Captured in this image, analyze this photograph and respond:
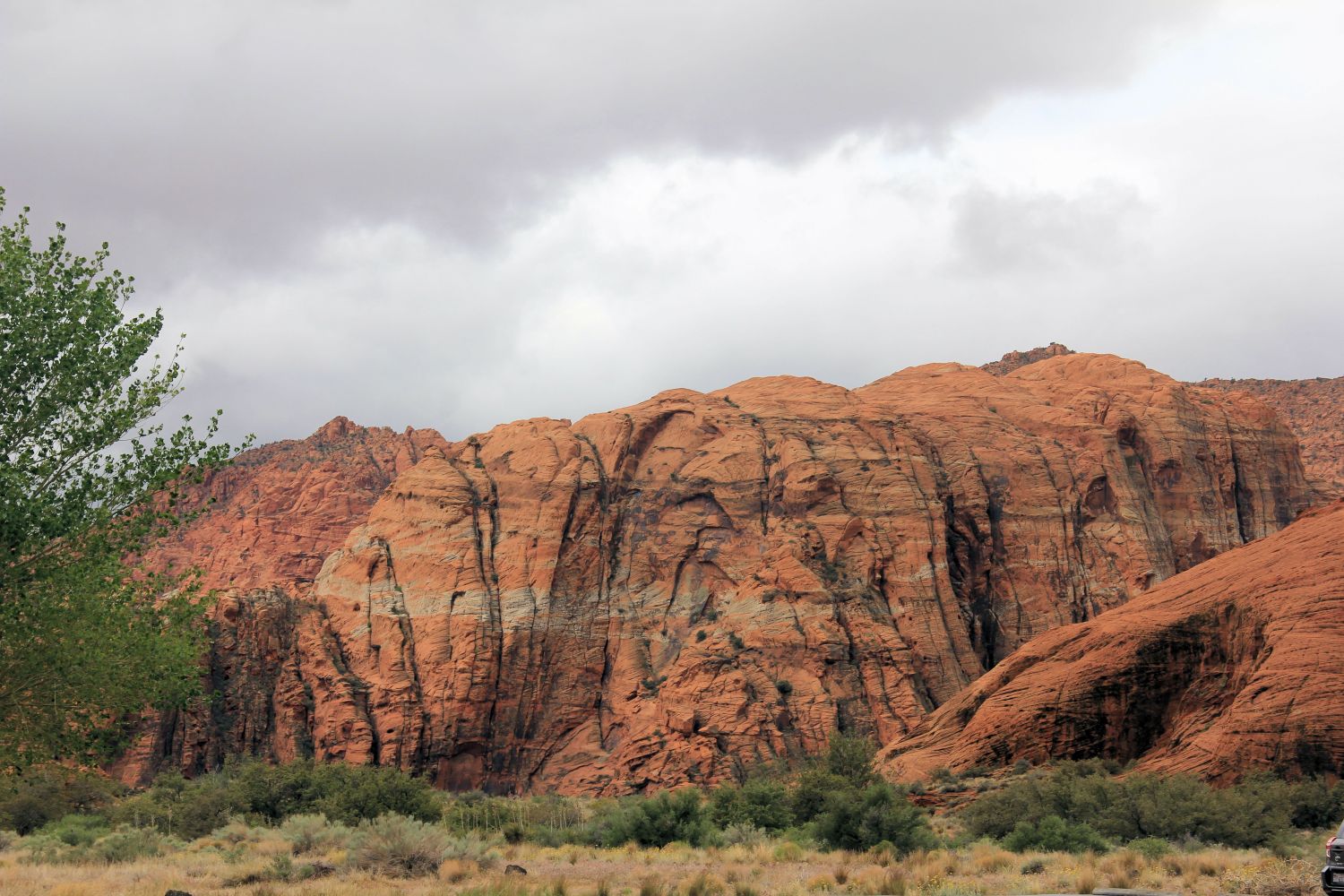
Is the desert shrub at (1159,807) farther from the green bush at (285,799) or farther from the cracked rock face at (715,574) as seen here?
the cracked rock face at (715,574)

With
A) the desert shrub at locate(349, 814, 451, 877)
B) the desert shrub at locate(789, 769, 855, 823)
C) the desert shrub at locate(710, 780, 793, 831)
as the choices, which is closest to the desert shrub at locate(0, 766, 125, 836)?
the desert shrub at locate(349, 814, 451, 877)

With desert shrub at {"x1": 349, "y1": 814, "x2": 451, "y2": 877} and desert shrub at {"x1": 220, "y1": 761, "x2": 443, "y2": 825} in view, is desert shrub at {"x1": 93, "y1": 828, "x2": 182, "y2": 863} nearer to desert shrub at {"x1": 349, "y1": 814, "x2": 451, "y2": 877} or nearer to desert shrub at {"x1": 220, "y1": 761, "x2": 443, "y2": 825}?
desert shrub at {"x1": 220, "y1": 761, "x2": 443, "y2": 825}

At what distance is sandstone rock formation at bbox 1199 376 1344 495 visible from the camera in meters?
116

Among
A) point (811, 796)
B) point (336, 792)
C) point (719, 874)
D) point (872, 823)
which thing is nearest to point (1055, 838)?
point (872, 823)

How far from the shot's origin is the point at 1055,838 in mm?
Result: 28562

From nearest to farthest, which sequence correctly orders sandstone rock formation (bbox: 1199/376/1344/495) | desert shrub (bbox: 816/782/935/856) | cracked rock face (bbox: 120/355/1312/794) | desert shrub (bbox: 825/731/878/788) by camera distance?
desert shrub (bbox: 816/782/935/856) < desert shrub (bbox: 825/731/878/788) < cracked rock face (bbox: 120/355/1312/794) < sandstone rock formation (bbox: 1199/376/1344/495)

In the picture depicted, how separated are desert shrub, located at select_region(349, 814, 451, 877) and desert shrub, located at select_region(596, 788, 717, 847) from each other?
28.0 feet

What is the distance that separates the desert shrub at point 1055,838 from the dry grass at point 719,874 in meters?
0.73

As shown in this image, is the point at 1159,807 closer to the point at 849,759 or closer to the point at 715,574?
the point at 849,759

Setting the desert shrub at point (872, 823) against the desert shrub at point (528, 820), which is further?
the desert shrub at point (528, 820)

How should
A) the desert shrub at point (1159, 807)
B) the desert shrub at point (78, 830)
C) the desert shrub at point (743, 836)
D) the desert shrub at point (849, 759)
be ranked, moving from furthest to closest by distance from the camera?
the desert shrub at point (849, 759) → the desert shrub at point (78, 830) → the desert shrub at point (743, 836) → the desert shrub at point (1159, 807)

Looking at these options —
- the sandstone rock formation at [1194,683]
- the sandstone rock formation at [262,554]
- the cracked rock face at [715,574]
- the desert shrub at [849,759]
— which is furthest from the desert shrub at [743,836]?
the cracked rock face at [715,574]

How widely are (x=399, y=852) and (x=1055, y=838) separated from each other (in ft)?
50.1

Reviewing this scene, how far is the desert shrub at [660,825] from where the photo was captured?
109 feet
